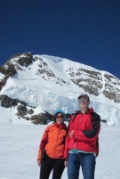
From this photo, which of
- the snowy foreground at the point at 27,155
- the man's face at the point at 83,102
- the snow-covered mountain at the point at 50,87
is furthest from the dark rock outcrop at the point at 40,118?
the man's face at the point at 83,102

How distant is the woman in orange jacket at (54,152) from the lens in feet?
16.7

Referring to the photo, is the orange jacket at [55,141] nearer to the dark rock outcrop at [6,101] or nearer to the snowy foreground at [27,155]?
the snowy foreground at [27,155]

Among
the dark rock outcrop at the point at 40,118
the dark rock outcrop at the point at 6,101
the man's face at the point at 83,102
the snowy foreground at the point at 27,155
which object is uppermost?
the dark rock outcrop at the point at 6,101

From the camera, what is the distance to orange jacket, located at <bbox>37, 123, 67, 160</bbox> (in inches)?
201

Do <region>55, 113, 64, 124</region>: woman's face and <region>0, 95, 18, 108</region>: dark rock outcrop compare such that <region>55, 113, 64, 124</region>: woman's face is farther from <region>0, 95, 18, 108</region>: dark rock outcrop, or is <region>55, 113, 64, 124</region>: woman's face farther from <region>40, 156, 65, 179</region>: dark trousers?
<region>0, 95, 18, 108</region>: dark rock outcrop

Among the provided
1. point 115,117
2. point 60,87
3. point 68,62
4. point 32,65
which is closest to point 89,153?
point 115,117

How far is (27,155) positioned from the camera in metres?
10.9

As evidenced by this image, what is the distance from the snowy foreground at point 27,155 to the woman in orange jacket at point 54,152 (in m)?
2.32

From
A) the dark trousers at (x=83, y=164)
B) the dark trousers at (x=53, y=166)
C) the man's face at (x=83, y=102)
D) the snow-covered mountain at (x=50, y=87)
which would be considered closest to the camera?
the dark trousers at (x=83, y=164)

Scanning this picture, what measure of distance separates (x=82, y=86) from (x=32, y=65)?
1733 centimetres

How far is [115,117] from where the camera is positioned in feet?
219

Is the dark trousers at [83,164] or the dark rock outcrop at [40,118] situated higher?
the dark rock outcrop at [40,118]

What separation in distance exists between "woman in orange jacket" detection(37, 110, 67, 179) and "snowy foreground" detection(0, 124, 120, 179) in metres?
2.32

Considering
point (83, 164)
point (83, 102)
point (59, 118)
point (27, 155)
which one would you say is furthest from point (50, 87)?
point (83, 164)
